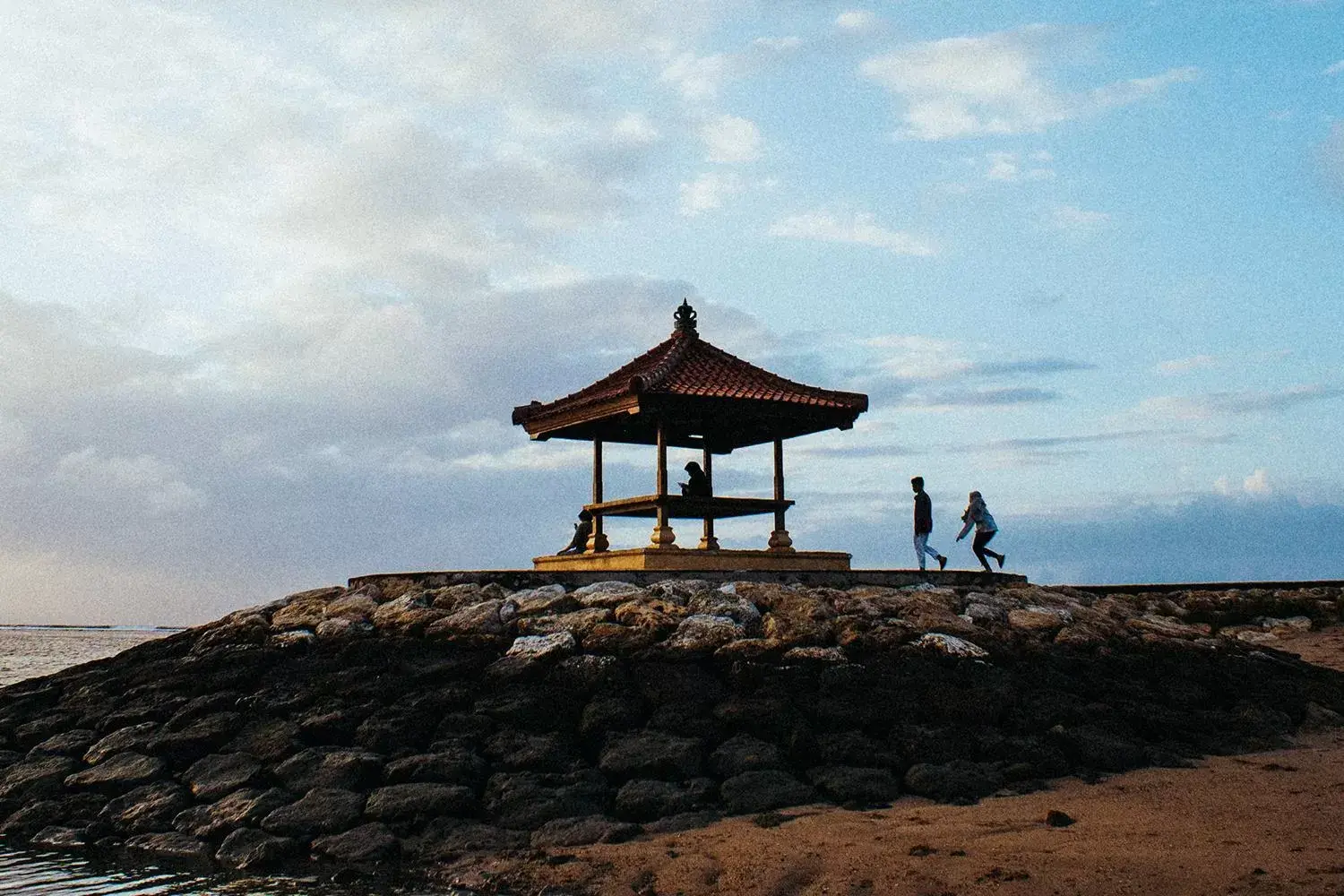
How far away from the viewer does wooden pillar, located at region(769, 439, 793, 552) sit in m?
17.0

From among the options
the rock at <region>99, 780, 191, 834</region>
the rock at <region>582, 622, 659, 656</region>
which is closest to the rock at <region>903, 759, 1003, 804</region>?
the rock at <region>582, 622, 659, 656</region>

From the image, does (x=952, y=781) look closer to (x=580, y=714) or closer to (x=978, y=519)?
(x=580, y=714)

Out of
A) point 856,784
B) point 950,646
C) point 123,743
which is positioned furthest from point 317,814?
point 950,646

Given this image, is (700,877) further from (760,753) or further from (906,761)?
(906,761)

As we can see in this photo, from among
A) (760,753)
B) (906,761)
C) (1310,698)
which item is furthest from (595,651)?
(1310,698)

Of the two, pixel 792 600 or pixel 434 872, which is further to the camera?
pixel 792 600

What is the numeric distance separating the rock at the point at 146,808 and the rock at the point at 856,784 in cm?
572

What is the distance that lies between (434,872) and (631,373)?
940 centimetres

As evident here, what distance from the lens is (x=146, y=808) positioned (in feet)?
37.3

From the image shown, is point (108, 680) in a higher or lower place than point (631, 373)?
lower

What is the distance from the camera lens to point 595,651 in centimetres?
1256

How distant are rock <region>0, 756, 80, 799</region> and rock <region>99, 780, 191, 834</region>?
976 millimetres

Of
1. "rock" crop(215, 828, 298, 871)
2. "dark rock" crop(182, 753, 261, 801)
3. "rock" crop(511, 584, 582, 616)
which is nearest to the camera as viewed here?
"rock" crop(215, 828, 298, 871)

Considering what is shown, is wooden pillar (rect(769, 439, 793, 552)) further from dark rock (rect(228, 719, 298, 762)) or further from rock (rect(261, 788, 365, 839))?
rock (rect(261, 788, 365, 839))
